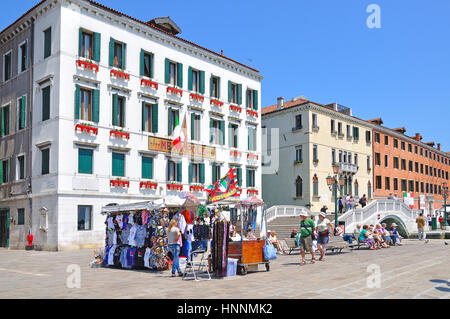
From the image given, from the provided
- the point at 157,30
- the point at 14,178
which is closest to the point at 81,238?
the point at 14,178

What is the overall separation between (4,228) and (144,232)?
1756 cm

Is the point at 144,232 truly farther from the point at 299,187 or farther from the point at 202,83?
the point at 299,187

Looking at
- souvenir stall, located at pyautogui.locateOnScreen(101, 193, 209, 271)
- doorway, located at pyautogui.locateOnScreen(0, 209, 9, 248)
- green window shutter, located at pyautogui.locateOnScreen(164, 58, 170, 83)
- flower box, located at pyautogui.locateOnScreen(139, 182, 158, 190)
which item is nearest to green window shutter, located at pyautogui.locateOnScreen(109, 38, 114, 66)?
green window shutter, located at pyautogui.locateOnScreen(164, 58, 170, 83)

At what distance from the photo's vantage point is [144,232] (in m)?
14.9

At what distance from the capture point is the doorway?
2820 centimetres

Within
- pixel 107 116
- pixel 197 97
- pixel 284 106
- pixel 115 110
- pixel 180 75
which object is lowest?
pixel 107 116

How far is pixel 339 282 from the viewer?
1117cm

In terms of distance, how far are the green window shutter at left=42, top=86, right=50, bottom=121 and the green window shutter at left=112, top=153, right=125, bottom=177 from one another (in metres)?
4.18

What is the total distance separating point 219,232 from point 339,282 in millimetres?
3443

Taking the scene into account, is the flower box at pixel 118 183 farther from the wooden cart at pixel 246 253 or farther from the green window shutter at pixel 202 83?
the wooden cart at pixel 246 253

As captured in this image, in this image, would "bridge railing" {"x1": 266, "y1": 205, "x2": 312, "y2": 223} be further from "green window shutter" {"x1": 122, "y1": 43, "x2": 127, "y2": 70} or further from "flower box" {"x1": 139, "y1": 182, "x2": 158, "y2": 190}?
"green window shutter" {"x1": 122, "y1": 43, "x2": 127, "y2": 70}

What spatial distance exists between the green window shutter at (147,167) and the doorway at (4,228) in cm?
834

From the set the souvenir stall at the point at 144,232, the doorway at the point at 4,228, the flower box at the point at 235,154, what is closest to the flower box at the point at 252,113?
the flower box at the point at 235,154

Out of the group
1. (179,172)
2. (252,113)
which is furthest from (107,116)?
(252,113)
